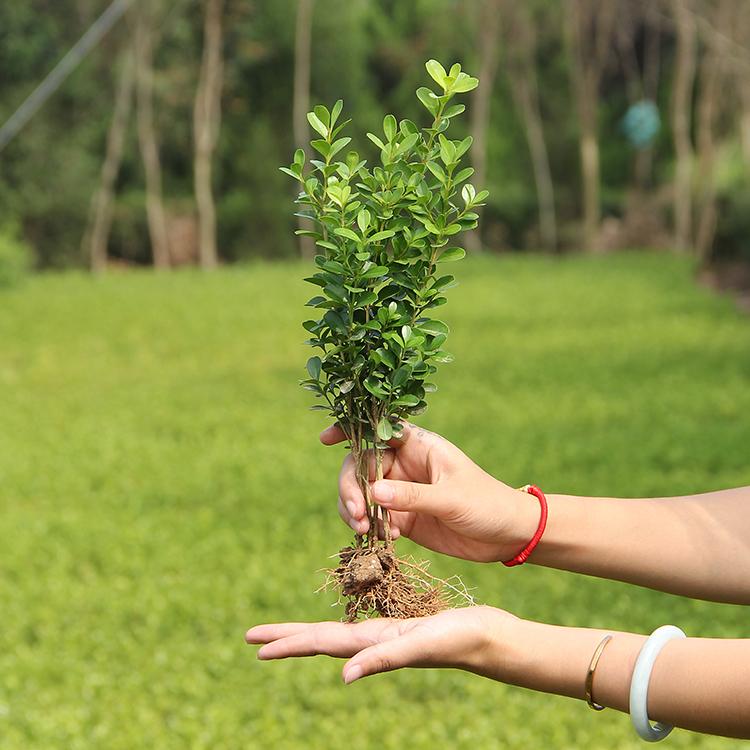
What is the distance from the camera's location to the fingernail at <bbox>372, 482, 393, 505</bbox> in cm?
176

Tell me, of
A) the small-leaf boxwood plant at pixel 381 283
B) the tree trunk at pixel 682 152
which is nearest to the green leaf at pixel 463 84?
the small-leaf boxwood plant at pixel 381 283

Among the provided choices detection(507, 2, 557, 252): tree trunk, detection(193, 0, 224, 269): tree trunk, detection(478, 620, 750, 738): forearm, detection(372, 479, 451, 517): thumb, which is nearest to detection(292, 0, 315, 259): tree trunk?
detection(193, 0, 224, 269): tree trunk

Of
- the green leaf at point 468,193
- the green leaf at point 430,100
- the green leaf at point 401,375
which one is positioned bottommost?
the green leaf at point 401,375

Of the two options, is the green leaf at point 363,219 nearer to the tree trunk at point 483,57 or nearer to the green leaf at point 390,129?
the green leaf at point 390,129

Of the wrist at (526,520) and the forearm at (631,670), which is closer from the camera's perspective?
the forearm at (631,670)

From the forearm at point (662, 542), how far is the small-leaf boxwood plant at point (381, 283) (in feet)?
1.13

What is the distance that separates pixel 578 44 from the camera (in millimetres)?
22156

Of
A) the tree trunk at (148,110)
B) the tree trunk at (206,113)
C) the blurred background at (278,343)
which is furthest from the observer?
the tree trunk at (206,113)

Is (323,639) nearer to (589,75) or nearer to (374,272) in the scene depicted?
(374,272)

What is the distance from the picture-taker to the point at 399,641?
162cm

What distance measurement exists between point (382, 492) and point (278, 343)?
9.69 meters

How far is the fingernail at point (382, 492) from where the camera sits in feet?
5.77

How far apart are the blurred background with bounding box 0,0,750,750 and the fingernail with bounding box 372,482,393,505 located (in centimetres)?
168

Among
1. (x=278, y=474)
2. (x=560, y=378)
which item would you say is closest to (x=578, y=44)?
(x=560, y=378)
